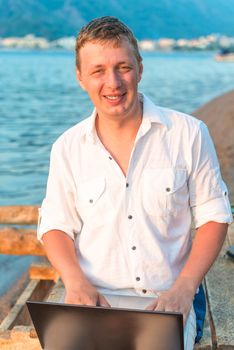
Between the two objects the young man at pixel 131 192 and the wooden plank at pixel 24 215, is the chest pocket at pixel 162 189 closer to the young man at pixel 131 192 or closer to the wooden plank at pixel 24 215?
the young man at pixel 131 192

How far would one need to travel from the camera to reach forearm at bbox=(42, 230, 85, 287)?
116 inches

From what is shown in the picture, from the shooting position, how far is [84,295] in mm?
2846

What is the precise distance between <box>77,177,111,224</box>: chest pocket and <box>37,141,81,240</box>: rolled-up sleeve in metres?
0.09

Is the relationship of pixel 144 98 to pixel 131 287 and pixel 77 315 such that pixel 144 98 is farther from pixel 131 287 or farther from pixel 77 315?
pixel 77 315

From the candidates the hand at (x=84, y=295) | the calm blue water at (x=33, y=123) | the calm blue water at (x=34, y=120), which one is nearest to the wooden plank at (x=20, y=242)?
the calm blue water at (x=33, y=123)

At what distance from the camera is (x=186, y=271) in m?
2.89

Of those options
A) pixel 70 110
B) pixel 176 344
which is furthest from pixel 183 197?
pixel 70 110

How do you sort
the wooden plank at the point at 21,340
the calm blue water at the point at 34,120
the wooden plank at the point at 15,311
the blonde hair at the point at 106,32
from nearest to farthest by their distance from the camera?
1. the blonde hair at the point at 106,32
2. the wooden plank at the point at 21,340
3. the wooden plank at the point at 15,311
4. the calm blue water at the point at 34,120

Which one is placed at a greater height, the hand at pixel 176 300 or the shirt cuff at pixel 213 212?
the shirt cuff at pixel 213 212

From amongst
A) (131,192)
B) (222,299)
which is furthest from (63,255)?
(222,299)

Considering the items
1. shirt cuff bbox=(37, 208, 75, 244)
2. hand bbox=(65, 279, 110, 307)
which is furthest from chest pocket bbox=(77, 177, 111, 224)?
hand bbox=(65, 279, 110, 307)

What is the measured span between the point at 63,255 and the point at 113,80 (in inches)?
32.9

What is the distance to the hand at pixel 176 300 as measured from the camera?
2.72m

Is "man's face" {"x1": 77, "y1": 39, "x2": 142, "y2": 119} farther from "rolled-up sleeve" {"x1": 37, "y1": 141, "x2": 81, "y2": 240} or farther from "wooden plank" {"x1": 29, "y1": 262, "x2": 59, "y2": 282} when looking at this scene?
"wooden plank" {"x1": 29, "y1": 262, "x2": 59, "y2": 282}
